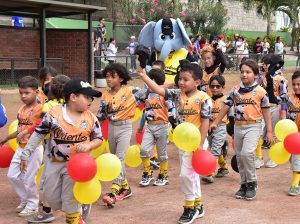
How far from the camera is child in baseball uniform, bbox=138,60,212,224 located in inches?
215

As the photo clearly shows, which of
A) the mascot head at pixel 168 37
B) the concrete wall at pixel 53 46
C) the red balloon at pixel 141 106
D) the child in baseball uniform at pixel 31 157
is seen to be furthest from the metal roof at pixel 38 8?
the child in baseball uniform at pixel 31 157

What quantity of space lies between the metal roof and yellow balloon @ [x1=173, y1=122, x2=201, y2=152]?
1201 centimetres

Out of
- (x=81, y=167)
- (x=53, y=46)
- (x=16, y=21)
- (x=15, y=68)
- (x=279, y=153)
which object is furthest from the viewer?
(x=16, y=21)

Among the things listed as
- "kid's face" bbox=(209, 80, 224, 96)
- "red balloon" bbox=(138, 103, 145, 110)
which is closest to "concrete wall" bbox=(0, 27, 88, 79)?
"red balloon" bbox=(138, 103, 145, 110)

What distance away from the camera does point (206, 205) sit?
6.09 meters

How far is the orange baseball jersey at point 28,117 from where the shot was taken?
5.64m

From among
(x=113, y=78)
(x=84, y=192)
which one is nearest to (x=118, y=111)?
(x=113, y=78)

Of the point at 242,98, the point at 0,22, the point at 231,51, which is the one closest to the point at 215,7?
the point at 231,51

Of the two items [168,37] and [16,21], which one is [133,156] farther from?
[16,21]

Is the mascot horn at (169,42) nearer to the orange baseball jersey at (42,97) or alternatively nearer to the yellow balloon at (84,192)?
the orange baseball jersey at (42,97)

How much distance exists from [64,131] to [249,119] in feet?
8.46

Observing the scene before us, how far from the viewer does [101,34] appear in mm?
22172

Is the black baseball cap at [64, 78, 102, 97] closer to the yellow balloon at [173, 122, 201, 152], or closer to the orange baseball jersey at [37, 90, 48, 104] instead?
the yellow balloon at [173, 122, 201, 152]

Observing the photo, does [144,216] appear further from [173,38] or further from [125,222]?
[173,38]
